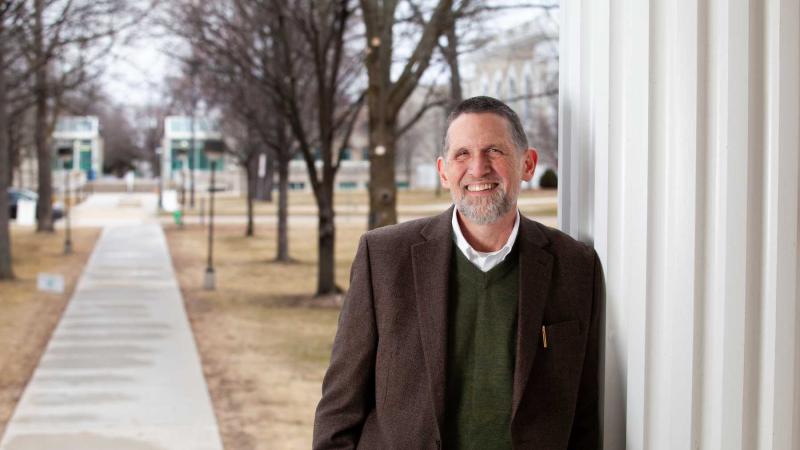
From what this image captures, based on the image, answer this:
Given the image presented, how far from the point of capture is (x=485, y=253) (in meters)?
2.70

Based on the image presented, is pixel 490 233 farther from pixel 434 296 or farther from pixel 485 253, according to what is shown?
pixel 434 296

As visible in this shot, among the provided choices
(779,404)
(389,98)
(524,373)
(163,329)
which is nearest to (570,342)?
(524,373)

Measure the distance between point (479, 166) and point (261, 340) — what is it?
10970 mm

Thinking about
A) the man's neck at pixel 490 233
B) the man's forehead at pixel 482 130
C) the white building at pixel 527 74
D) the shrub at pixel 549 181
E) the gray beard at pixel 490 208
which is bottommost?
the man's neck at pixel 490 233

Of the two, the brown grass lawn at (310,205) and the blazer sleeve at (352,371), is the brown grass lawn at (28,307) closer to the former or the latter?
the blazer sleeve at (352,371)

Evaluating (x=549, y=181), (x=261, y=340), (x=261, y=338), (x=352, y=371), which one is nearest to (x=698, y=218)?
(x=352, y=371)

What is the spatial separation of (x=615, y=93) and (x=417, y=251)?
2.11ft

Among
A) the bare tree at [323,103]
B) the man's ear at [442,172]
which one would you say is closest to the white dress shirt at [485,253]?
the man's ear at [442,172]

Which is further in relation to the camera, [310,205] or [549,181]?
[310,205]

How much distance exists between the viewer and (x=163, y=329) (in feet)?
45.8

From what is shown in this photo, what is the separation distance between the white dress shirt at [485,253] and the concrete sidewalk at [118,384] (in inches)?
218

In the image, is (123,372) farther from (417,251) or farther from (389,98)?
(417,251)

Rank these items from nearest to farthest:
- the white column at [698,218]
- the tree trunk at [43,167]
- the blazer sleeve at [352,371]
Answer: the white column at [698,218], the blazer sleeve at [352,371], the tree trunk at [43,167]

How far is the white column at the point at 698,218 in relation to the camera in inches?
83.0
